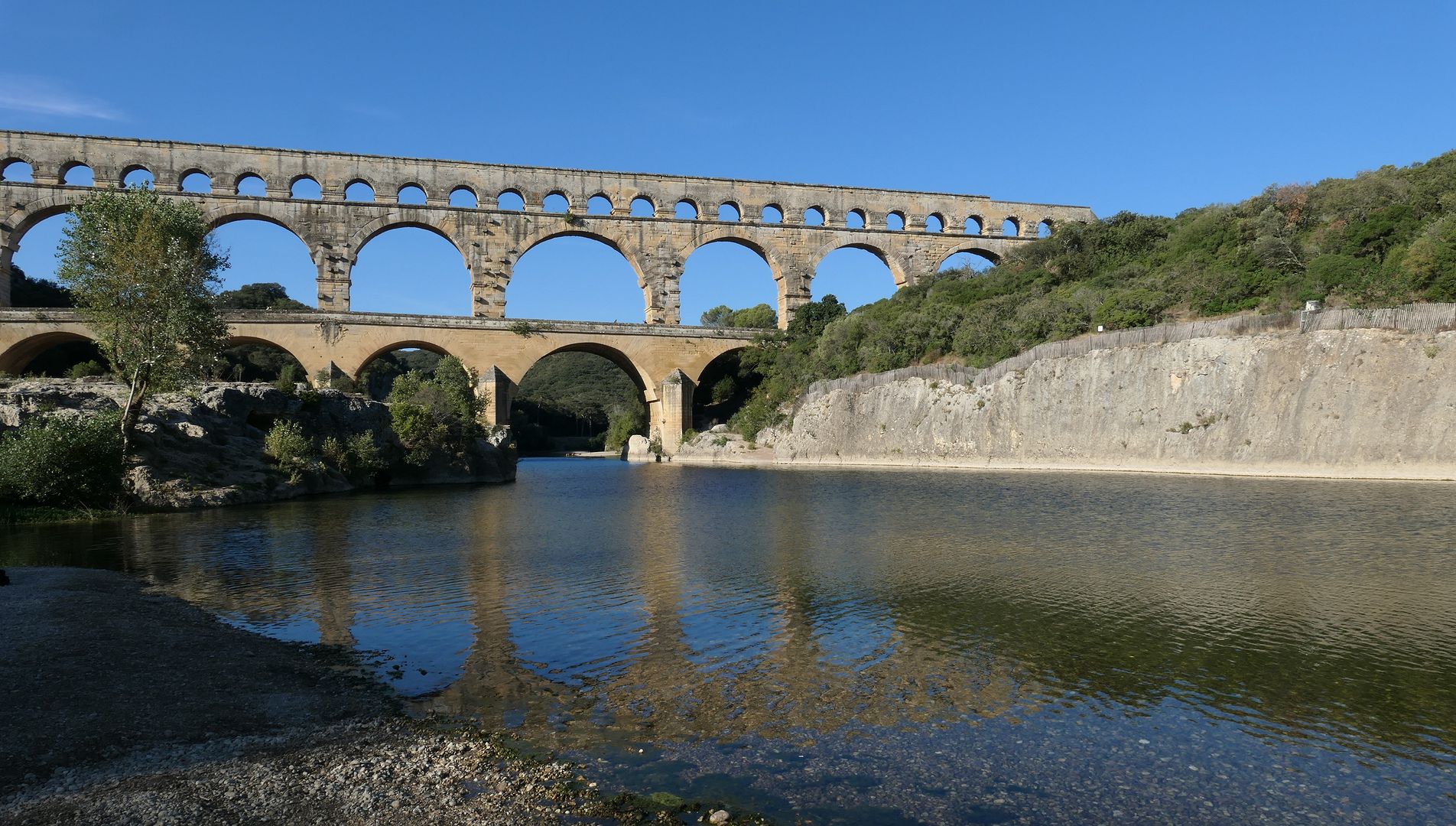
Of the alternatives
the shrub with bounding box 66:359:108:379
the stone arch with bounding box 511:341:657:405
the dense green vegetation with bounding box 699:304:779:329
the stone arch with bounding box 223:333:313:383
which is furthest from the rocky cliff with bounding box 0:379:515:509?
the dense green vegetation with bounding box 699:304:779:329

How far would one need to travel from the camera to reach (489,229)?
44.4 metres

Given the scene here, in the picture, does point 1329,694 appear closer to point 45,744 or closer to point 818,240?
point 45,744

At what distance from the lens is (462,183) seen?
4484cm

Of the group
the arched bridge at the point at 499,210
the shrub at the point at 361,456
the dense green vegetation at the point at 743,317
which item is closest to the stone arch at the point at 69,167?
the arched bridge at the point at 499,210

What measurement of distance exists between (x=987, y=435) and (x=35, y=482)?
1163 inches

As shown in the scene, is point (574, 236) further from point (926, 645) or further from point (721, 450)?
point (926, 645)

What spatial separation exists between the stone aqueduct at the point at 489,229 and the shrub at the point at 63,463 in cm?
2224

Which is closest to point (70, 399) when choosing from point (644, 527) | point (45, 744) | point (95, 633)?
point (644, 527)

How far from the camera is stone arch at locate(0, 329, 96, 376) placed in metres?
37.0

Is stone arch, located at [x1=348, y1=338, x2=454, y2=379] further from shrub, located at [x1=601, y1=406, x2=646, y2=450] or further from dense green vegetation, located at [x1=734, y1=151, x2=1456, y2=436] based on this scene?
dense green vegetation, located at [x1=734, y1=151, x2=1456, y2=436]

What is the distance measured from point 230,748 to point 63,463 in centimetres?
1581

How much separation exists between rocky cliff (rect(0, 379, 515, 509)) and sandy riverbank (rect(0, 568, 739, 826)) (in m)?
15.0

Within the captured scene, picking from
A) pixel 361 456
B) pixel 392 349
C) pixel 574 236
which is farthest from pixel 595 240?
pixel 361 456

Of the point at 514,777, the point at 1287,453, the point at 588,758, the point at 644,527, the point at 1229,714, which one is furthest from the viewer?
the point at 1287,453
